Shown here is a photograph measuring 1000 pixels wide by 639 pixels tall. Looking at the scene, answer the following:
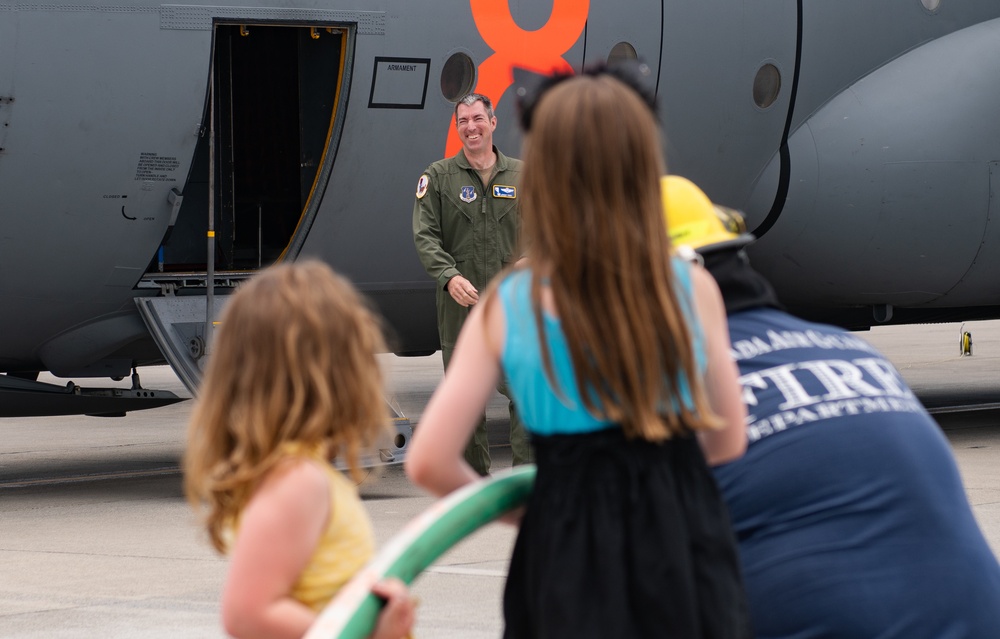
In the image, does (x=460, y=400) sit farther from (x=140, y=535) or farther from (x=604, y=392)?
(x=140, y=535)

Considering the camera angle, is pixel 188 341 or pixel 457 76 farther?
pixel 457 76

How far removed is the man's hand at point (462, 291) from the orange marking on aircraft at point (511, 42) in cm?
162

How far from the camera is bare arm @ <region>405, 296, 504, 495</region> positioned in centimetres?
216

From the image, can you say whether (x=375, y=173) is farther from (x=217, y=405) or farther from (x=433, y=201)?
(x=217, y=405)

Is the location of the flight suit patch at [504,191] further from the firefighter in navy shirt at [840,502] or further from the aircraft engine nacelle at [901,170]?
the firefighter in navy shirt at [840,502]

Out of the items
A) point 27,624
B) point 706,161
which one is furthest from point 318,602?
point 706,161

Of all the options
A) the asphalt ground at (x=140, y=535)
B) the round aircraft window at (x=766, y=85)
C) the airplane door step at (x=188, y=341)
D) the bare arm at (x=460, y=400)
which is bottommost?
the asphalt ground at (x=140, y=535)

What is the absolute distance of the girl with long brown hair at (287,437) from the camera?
223 centimetres

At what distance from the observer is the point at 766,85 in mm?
9508

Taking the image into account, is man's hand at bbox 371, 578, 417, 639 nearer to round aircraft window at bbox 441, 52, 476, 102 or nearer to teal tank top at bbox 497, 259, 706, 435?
teal tank top at bbox 497, 259, 706, 435

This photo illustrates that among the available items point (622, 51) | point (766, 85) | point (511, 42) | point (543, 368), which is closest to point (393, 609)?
point (543, 368)

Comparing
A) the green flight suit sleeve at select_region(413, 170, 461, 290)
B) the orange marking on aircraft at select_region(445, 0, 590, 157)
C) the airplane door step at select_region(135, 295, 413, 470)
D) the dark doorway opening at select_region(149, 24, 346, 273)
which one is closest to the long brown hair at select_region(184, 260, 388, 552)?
the green flight suit sleeve at select_region(413, 170, 461, 290)

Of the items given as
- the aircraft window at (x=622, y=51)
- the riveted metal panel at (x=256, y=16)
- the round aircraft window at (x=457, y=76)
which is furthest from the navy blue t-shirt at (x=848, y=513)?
the aircraft window at (x=622, y=51)

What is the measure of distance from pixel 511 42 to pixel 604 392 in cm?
667
